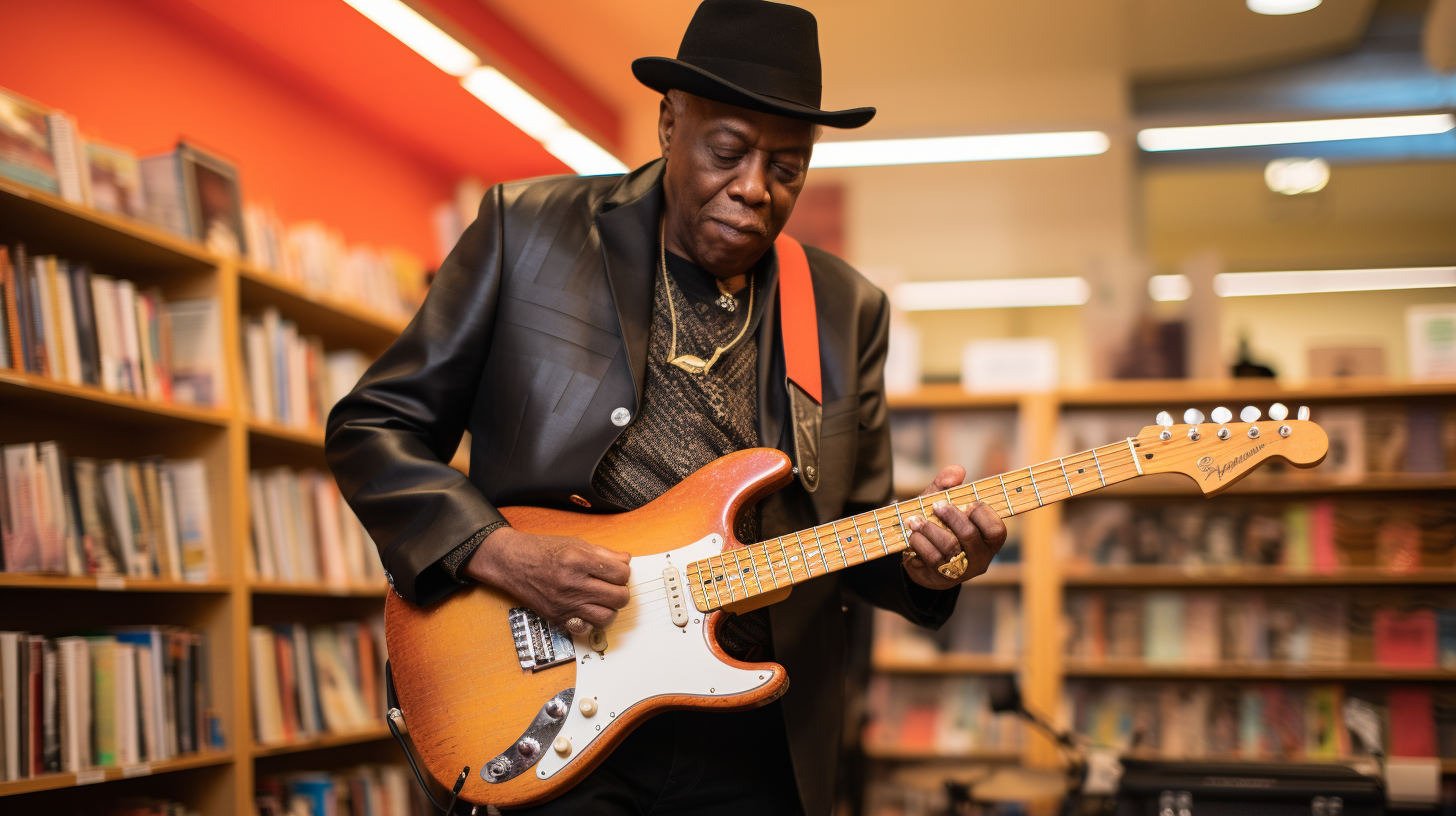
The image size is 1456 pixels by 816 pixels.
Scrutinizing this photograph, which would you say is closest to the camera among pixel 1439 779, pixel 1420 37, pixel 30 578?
pixel 30 578

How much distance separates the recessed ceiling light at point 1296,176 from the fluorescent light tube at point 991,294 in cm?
133

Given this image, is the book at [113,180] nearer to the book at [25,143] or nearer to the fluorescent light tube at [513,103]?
the book at [25,143]

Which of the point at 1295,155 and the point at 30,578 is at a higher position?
the point at 1295,155

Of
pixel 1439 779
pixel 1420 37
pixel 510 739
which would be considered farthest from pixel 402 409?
pixel 1420 37

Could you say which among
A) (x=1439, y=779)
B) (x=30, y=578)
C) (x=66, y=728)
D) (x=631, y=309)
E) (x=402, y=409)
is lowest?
(x=1439, y=779)

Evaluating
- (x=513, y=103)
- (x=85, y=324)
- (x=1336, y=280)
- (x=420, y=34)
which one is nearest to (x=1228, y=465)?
(x=85, y=324)

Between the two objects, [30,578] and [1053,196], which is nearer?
[30,578]

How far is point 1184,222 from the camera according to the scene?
7008 mm

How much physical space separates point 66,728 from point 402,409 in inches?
63.5

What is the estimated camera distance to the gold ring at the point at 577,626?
1.43 m

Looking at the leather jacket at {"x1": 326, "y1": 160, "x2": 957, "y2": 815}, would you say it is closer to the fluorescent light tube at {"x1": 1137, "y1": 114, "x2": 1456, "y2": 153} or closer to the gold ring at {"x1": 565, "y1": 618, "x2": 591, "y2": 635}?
the gold ring at {"x1": 565, "y1": 618, "x2": 591, "y2": 635}

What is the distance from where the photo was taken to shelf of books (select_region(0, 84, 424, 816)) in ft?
8.32

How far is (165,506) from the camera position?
296 centimetres

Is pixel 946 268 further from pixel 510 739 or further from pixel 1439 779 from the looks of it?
pixel 510 739
